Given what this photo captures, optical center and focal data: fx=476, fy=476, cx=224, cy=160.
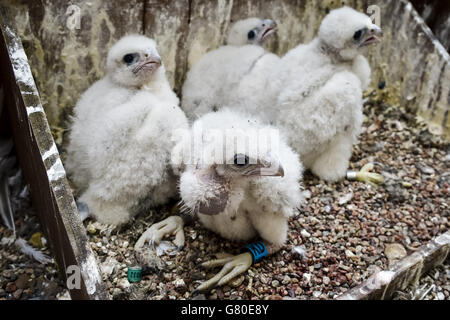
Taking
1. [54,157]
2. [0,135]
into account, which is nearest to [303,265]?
[54,157]

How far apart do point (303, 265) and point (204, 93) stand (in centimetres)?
131

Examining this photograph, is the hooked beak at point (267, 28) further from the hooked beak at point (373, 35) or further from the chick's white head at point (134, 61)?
the chick's white head at point (134, 61)

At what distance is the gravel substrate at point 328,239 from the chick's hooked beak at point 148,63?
2.75 feet

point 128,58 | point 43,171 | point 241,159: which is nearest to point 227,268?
point 241,159

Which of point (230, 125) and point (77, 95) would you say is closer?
point (230, 125)

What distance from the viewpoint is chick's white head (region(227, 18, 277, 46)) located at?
10.9ft

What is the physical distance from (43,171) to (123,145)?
44cm

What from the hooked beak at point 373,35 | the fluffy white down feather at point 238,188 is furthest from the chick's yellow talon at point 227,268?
the hooked beak at point 373,35

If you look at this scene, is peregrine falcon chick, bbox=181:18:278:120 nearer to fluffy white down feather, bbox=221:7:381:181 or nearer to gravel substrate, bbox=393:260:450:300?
fluffy white down feather, bbox=221:7:381:181

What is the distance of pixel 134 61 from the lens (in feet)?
8.87

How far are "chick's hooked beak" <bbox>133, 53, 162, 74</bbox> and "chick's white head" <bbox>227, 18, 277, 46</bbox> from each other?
865 mm

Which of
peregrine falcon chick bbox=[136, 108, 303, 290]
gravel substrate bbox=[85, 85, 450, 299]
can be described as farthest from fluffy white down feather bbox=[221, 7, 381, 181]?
peregrine falcon chick bbox=[136, 108, 303, 290]

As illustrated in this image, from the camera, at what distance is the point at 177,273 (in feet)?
8.16
